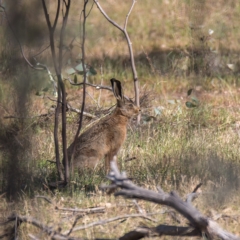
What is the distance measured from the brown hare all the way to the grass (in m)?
0.16

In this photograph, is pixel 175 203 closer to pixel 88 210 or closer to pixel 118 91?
pixel 88 210

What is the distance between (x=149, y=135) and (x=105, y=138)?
849 mm

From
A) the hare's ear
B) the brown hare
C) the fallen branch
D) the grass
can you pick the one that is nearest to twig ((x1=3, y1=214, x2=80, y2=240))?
the grass

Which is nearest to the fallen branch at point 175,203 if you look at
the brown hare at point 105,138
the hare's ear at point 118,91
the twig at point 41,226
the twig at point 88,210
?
the twig at point 41,226

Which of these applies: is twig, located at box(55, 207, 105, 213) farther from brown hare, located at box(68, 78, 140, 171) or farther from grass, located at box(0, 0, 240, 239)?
brown hare, located at box(68, 78, 140, 171)

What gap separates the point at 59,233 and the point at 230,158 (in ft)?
7.51

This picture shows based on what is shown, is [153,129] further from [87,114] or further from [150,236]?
[150,236]

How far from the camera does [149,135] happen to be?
714 centimetres

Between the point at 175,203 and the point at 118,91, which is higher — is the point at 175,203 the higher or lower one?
the lower one

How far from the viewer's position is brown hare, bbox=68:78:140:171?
6.23 m

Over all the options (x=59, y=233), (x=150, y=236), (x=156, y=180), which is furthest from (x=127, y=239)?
(x=156, y=180)

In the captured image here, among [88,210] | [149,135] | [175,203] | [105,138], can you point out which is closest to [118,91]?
[105,138]

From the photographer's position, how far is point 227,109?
8.38 m

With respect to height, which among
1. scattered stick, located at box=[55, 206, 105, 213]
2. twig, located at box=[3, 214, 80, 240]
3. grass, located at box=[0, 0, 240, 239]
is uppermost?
grass, located at box=[0, 0, 240, 239]
